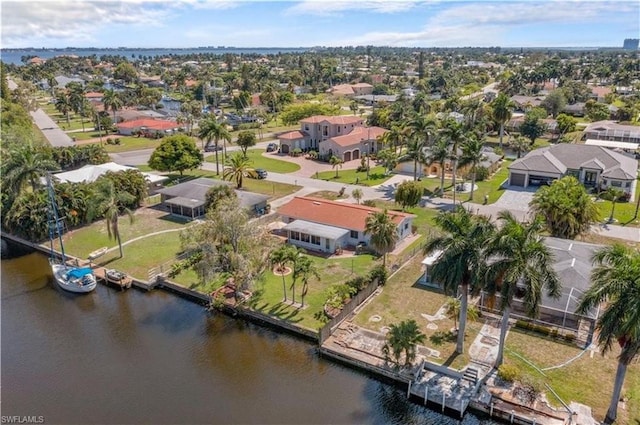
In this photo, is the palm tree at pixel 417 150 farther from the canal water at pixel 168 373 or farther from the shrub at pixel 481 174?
the canal water at pixel 168 373

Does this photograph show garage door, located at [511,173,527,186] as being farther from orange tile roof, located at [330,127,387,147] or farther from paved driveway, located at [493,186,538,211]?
orange tile roof, located at [330,127,387,147]

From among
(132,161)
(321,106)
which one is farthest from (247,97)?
(132,161)

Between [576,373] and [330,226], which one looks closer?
[576,373]

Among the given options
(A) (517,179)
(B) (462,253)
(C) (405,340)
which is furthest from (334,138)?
(C) (405,340)

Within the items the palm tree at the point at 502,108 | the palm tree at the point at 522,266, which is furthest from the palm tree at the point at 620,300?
the palm tree at the point at 502,108

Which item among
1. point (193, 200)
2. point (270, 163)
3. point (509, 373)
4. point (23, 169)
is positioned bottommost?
point (509, 373)

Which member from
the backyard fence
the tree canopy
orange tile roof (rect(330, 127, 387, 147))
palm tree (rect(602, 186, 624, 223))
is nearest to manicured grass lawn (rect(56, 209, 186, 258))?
the tree canopy

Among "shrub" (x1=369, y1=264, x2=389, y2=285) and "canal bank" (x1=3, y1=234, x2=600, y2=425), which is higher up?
"shrub" (x1=369, y1=264, x2=389, y2=285)

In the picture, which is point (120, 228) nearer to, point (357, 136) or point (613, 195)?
point (357, 136)
